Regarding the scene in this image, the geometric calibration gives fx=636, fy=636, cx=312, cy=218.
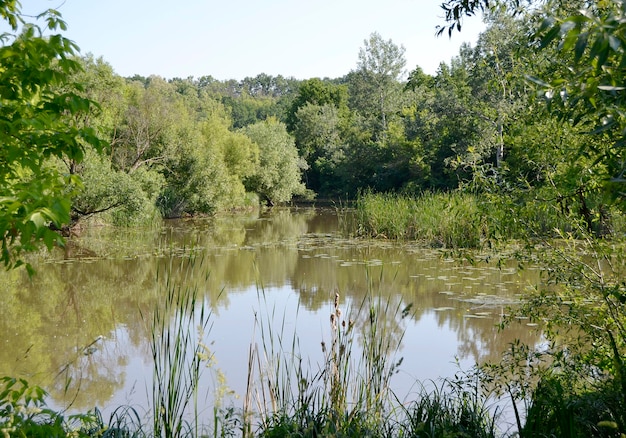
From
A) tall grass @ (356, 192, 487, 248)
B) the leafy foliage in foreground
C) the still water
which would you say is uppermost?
the leafy foliage in foreground

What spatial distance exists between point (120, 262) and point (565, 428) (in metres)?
10.3

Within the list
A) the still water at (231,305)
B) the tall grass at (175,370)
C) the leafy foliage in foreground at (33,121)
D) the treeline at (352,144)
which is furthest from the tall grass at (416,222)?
the leafy foliage in foreground at (33,121)

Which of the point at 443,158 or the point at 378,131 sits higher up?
the point at 378,131

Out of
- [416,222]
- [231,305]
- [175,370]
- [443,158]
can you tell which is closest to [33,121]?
[175,370]

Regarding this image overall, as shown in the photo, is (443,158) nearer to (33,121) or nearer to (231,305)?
(231,305)

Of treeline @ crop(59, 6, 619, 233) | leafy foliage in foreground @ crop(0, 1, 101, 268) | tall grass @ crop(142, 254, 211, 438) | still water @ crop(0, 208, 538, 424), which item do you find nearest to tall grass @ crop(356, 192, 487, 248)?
still water @ crop(0, 208, 538, 424)

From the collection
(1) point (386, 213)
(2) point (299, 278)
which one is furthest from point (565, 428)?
(1) point (386, 213)

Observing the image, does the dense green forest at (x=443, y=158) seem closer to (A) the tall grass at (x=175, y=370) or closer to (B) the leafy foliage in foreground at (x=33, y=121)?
(B) the leafy foliage in foreground at (x=33, y=121)

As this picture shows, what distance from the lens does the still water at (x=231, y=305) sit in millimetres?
5336

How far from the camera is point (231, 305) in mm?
8258

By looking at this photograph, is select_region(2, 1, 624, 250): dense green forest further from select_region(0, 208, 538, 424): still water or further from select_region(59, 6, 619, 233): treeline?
select_region(0, 208, 538, 424): still water

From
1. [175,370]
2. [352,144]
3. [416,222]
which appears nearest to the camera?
[175,370]

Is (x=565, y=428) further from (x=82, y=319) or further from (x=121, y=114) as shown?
(x=121, y=114)

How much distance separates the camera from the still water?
5.34 metres
